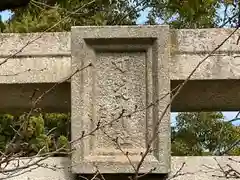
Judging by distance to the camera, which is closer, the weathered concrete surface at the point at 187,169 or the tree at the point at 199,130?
the weathered concrete surface at the point at 187,169

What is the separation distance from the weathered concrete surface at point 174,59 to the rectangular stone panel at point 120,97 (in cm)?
7

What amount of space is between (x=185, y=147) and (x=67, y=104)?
4.03 meters

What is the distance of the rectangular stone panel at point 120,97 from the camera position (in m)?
2.14

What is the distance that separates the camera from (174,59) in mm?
2221

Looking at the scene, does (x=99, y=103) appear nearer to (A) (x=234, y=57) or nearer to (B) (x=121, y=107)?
(B) (x=121, y=107)

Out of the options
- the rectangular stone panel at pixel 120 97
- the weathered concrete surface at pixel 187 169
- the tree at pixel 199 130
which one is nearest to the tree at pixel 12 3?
the rectangular stone panel at pixel 120 97

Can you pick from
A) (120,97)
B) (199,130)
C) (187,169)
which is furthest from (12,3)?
(199,130)

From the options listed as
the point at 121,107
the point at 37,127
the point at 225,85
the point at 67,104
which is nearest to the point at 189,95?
the point at 225,85

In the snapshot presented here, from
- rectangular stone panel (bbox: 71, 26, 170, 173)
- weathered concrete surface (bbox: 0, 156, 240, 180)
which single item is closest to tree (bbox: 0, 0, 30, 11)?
rectangular stone panel (bbox: 71, 26, 170, 173)

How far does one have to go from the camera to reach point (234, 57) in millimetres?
2201

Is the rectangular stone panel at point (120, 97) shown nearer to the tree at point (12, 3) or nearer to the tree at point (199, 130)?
the tree at point (12, 3)

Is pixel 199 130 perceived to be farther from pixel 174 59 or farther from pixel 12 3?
pixel 12 3

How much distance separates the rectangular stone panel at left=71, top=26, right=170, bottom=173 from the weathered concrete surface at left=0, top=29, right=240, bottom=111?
0.07m

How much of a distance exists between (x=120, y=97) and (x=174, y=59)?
22 cm
